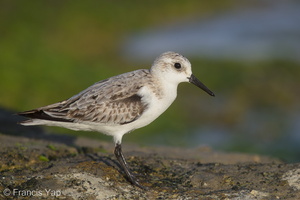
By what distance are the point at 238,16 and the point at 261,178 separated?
90.0 feet

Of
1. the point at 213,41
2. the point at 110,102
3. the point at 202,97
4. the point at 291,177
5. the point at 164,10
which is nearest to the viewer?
the point at 291,177

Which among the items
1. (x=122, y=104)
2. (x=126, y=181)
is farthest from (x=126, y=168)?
(x=122, y=104)

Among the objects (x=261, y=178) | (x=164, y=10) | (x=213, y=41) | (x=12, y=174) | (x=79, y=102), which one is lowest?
(x=12, y=174)

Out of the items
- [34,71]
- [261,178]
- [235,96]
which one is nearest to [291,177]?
[261,178]

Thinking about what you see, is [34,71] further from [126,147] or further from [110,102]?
[110,102]

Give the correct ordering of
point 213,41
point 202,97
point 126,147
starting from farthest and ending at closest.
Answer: point 213,41, point 202,97, point 126,147

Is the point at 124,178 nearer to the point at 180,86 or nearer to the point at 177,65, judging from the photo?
the point at 177,65

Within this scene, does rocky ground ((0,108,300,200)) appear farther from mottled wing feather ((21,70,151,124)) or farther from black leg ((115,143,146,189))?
mottled wing feather ((21,70,151,124))

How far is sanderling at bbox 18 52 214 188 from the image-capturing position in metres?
8.72

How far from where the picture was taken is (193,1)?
34781 mm

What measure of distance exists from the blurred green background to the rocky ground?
5.89 meters

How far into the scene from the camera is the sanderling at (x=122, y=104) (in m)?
8.72

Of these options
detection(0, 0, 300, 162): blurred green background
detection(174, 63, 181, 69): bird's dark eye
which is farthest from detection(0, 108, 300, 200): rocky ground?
detection(0, 0, 300, 162): blurred green background

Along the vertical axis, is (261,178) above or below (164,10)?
below
